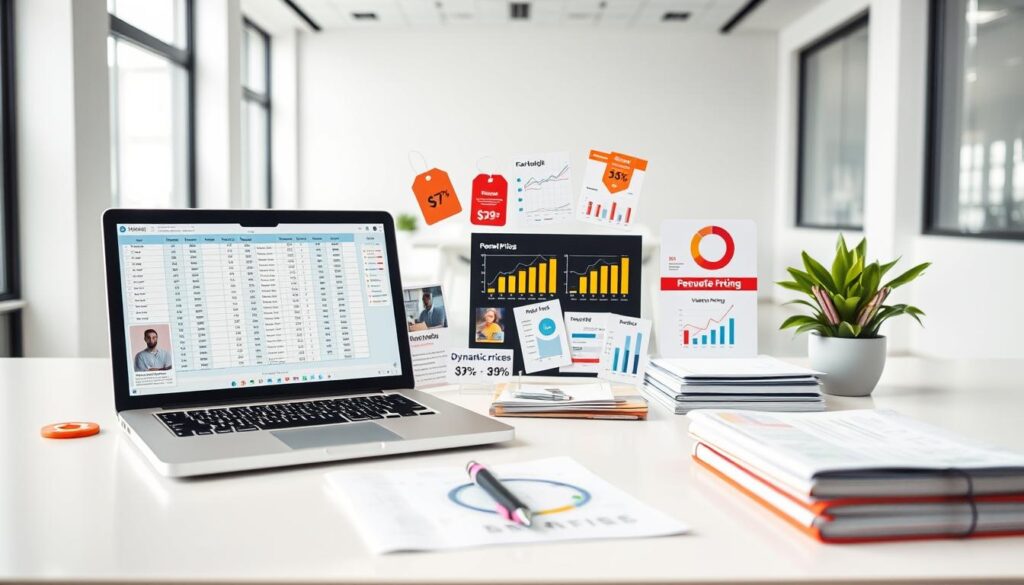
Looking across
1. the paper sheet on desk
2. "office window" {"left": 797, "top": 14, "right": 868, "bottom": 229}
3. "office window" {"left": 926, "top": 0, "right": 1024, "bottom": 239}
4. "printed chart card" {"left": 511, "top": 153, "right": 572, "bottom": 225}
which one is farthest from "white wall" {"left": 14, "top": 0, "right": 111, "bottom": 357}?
"office window" {"left": 797, "top": 14, "right": 868, "bottom": 229}

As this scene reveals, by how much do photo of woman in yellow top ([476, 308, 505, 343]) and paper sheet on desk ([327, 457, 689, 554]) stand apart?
0.46 metres

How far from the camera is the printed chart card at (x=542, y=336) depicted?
4.62 feet

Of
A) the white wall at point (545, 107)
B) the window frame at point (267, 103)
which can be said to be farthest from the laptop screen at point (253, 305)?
the white wall at point (545, 107)

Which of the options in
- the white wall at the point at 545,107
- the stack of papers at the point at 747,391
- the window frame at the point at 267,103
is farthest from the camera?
the white wall at the point at 545,107

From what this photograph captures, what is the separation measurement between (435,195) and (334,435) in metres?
0.60

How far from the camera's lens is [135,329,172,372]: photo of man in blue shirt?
115cm

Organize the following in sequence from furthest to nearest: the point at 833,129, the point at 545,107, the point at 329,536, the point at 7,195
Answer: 1. the point at 545,107
2. the point at 833,129
3. the point at 7,195
4. the point at 329,536

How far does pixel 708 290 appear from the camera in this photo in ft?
4.67

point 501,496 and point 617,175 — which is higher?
point 617,175

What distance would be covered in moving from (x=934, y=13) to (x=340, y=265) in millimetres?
5904

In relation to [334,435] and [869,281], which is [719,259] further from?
[334,435]

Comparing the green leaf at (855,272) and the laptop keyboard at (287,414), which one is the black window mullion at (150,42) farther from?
the green leaf at (855,272)

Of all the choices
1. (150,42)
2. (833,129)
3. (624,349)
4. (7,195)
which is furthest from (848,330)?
(833,129)

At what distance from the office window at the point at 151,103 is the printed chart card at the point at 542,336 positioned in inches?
167
